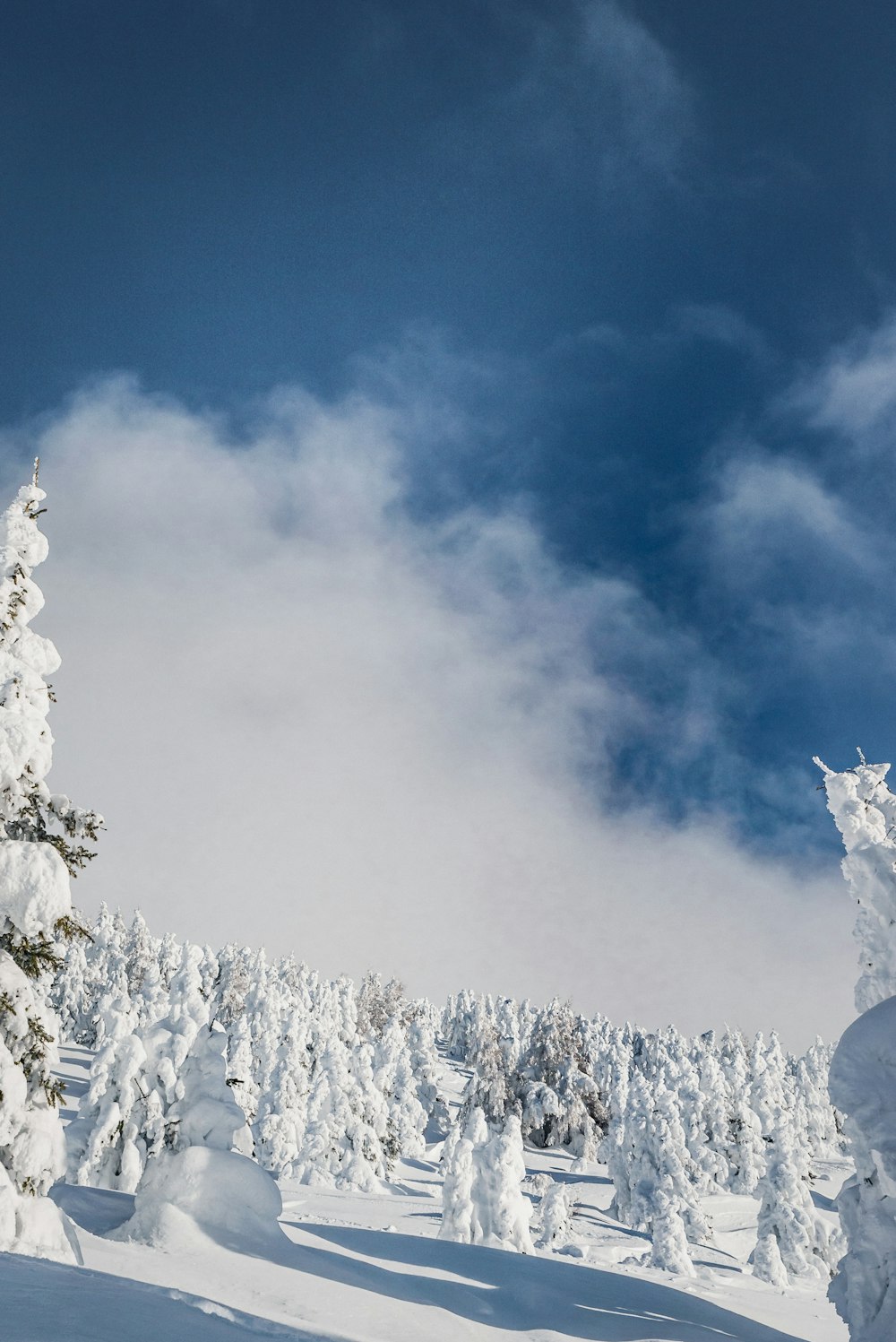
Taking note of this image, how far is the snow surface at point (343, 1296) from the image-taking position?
24.5 ft

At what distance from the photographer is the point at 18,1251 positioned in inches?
419

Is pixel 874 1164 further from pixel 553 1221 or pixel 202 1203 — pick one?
pixel 553 1221

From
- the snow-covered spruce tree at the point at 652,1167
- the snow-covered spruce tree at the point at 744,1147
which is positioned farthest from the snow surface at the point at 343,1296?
the snow-covered spruce tree at the point at 744,1147

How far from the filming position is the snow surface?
24.5ft

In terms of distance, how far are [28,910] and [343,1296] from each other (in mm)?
8546

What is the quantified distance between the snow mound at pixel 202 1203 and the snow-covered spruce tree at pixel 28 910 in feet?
14.7

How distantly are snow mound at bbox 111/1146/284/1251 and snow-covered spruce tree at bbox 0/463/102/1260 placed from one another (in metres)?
4.49

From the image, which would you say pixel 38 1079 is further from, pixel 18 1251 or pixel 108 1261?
pixel 108 1261

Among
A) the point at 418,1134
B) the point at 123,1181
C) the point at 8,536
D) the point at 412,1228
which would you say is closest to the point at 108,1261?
the point at 8,536

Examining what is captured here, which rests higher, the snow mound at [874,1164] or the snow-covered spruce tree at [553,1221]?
the snow mound at [874,1164]

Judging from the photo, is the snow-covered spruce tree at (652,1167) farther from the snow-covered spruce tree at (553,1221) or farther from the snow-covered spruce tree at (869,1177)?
the snow-covered spruce tree at (869,1177)

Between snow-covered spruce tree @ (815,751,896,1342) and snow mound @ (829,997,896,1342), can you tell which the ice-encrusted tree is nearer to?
snow-covered spruce tree @ (815,751,896,1342)

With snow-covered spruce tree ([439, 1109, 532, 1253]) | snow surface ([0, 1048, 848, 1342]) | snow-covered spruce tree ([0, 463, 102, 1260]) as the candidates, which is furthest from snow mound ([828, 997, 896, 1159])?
snow-covered spruce tree ([439, 1109, 532, 1253])

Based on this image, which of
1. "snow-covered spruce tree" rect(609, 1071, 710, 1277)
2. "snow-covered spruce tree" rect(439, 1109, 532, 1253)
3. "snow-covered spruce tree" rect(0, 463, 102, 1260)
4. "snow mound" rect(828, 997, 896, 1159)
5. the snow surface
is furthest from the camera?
"snow-covered spruce tree" rect(609, 1071, 710, 1277)
